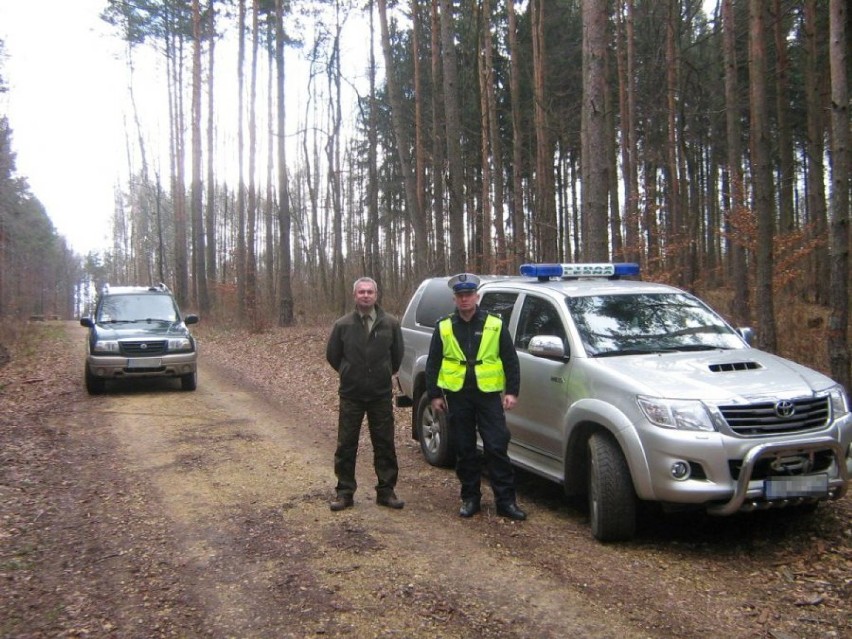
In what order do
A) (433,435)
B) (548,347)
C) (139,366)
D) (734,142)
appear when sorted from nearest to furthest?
(548,347) < (433,435) < (139,366) < (734,142)

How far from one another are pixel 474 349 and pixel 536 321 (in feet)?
2.88

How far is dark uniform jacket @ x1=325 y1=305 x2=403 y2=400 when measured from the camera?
6.11 m

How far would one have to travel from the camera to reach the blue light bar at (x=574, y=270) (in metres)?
6.77

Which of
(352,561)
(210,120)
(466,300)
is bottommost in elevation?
(352,561)

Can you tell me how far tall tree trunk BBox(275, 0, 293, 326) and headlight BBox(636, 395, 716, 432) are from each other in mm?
19241

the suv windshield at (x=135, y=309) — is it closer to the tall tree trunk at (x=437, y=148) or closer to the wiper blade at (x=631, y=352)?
the tall tree trunk at (x=437, y=148)

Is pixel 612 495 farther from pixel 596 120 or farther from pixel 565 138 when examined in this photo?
pixel 565 138

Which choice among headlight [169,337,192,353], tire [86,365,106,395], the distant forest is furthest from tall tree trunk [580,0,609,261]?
tire [86,365,106,395]

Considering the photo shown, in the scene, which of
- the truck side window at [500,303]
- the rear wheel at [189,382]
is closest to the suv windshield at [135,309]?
the rear wheel at [189,382]

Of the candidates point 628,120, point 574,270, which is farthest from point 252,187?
point 574,270

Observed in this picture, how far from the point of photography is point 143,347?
12.4 metres

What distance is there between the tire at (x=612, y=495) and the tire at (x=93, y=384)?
Answer: 9967 millimetres

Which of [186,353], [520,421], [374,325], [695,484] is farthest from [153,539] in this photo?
[186,353]

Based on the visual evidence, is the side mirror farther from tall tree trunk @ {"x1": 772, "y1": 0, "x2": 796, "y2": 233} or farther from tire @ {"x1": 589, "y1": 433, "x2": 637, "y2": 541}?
tall tree trunk @ {"x1": 772, "y1": 0, "x2": 796, "y2": 233}
